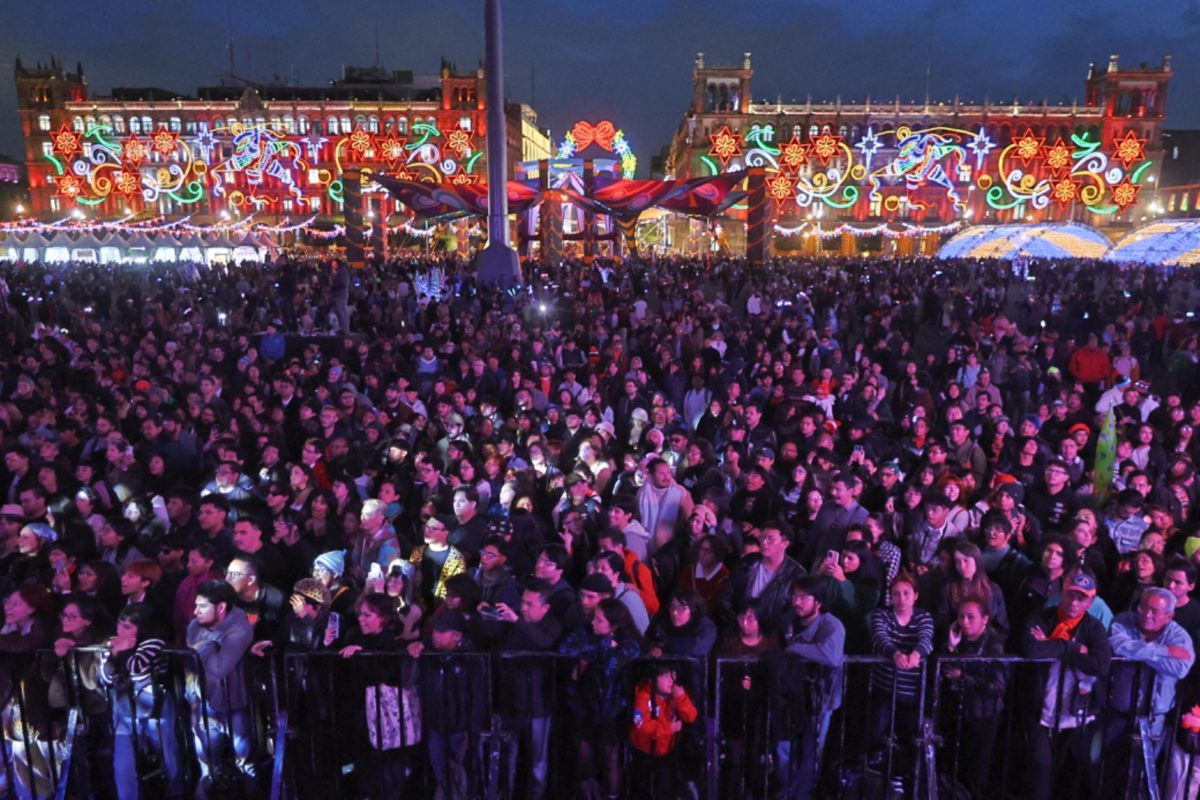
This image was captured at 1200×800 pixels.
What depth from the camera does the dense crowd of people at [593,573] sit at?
413cm

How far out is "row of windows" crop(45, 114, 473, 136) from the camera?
7050cm

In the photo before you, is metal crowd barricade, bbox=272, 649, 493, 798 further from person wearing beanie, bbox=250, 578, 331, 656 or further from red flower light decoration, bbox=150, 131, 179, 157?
red flower light decoration, bbox=150, 131, 179, 157

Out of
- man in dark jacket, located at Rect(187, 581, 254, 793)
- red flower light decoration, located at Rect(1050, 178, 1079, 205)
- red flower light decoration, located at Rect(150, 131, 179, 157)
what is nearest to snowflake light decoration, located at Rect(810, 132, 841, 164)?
red flower light decoration, located at Rect(1050, 178, 1079, 205)

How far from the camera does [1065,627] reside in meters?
4.13

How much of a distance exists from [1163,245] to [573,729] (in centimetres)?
4289

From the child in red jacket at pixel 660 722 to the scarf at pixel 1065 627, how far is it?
72.0 inches

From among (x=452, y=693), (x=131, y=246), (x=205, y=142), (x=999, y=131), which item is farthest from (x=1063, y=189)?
(x=205, y=142)

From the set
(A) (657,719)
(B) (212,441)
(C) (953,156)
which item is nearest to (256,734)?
(A) (657,719)

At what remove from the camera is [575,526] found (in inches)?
218

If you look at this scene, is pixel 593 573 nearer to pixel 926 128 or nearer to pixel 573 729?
pixel 573 729

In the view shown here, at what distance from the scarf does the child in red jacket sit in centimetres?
183

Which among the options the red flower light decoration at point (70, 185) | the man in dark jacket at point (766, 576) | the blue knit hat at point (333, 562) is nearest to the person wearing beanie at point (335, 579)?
the blue knit hat at point (333, 562)

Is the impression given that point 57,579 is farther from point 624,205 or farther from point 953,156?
point 953,156

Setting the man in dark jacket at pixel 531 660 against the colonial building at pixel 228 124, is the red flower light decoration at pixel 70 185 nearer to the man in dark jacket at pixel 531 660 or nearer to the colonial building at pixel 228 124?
the colonial building at pixel 228 124
